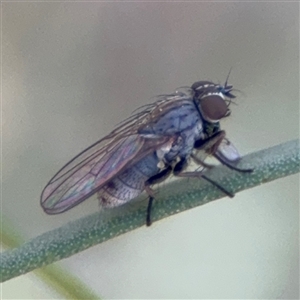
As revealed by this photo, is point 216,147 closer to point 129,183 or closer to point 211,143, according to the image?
point 211,143

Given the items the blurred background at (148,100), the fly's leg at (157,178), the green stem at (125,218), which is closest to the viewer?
the green stem at (125,218)

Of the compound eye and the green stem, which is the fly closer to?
the compound eye

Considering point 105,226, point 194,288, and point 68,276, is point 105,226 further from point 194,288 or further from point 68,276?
point 194,288

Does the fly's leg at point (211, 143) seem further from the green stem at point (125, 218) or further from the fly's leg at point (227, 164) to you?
the green stem at point (125, 218)

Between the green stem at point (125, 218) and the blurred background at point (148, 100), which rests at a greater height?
the blurred background at point (148, 100)

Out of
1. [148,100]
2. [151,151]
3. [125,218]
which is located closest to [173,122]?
[151,151]

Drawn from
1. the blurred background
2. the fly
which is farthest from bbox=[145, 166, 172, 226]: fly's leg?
the blurred background

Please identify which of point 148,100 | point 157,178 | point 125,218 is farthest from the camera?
point 148,100

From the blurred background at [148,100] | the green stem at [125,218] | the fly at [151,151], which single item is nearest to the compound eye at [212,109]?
the fly at [151,151]

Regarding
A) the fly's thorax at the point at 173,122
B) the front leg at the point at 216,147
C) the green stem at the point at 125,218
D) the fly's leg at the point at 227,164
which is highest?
the fly's thorax at the point at 173,122
